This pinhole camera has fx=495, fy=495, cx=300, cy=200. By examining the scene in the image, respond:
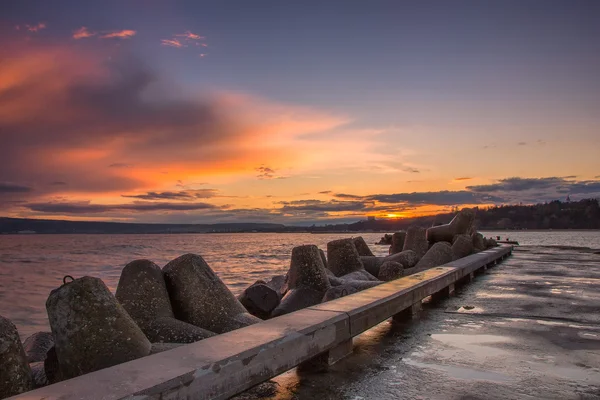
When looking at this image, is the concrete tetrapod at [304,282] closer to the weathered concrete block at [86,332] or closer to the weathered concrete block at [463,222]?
the weathered concrete block at [86,332]

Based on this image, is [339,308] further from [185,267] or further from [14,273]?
[14,273]

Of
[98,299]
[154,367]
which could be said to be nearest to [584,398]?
[154,367]

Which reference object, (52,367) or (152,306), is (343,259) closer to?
(152,306)

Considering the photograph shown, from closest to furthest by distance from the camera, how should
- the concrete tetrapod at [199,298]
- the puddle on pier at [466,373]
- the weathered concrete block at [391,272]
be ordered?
the puddle on pier at [466,373], the concrete tetrapod at [199,298], the weathered concrete block at [391,272]

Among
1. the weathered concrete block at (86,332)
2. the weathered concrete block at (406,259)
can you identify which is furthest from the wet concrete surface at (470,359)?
the weathered concrete block at (406,259)

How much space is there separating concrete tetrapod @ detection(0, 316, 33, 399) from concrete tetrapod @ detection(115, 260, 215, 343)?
172 centimetres

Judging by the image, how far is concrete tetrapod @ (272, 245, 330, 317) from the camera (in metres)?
9.45

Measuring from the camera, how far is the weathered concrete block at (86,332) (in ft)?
14.5

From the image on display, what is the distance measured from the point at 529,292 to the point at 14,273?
34499 mm

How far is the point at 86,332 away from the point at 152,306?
176cm

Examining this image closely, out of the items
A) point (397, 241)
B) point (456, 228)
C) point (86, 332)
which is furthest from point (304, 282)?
point (456, 228)

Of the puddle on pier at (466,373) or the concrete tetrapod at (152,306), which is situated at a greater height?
the concrete tetrapod at (152,306)

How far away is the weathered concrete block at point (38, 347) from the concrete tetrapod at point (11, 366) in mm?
3699

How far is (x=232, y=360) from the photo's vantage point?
10.8 ft
